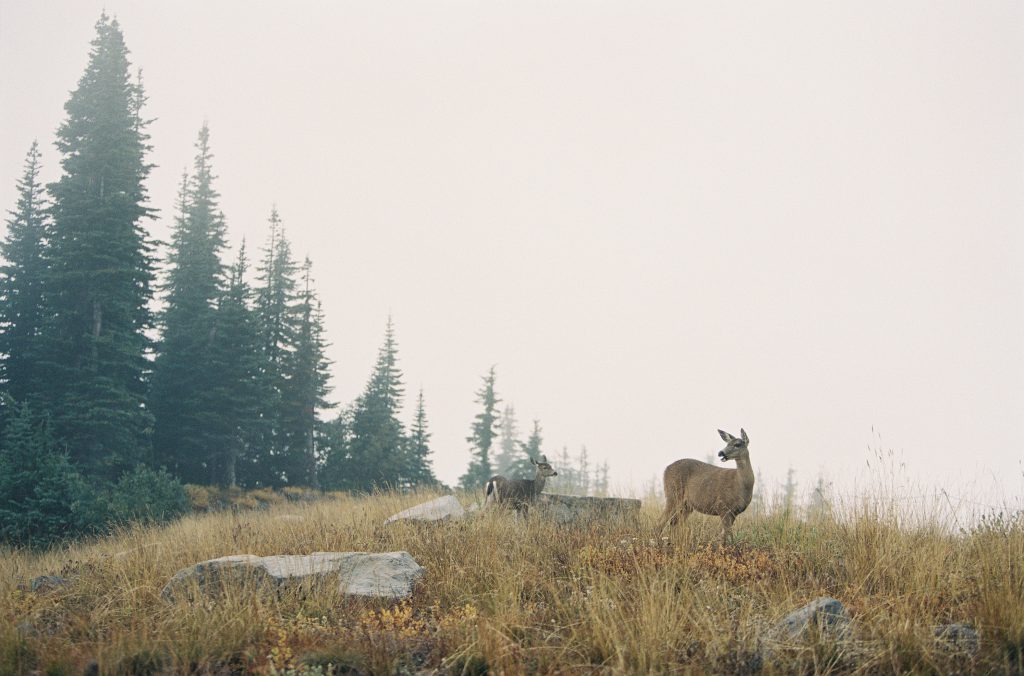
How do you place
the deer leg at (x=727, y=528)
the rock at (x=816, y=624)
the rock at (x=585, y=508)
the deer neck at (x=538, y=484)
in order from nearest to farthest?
the rock at (x=816, y=624) → the deer leg at (x=727, y=528) → the rock at (x=585, y=508) → the deer neck at (x=538, y=484)

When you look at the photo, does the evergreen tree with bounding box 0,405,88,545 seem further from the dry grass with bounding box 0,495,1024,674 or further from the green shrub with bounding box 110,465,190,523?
the dry grass with bounding box 0,495,1024,674

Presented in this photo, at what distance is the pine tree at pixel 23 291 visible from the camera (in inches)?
1133

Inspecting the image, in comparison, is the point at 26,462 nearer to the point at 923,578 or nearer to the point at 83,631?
the point at 83,631

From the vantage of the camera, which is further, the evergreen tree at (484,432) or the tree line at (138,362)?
the evergreen tree at (484,432)

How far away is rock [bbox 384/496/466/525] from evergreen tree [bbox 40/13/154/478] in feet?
53.0

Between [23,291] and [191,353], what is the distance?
7.28m

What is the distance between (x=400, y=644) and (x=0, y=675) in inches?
125

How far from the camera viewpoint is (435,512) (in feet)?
48.6

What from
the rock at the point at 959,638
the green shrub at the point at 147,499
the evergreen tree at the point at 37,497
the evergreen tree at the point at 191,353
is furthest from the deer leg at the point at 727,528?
the evergreen tree at the point at 191,353

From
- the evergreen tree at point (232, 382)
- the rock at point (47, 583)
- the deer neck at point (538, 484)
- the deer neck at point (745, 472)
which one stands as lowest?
the rock at point (47, 583)

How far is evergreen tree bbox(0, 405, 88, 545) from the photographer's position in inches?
692

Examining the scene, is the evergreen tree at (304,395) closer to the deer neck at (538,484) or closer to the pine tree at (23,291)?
the pine tree at (23,291)

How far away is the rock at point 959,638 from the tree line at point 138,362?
61.8 ft

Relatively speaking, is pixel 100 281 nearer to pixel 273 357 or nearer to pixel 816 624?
pixel 273 357
